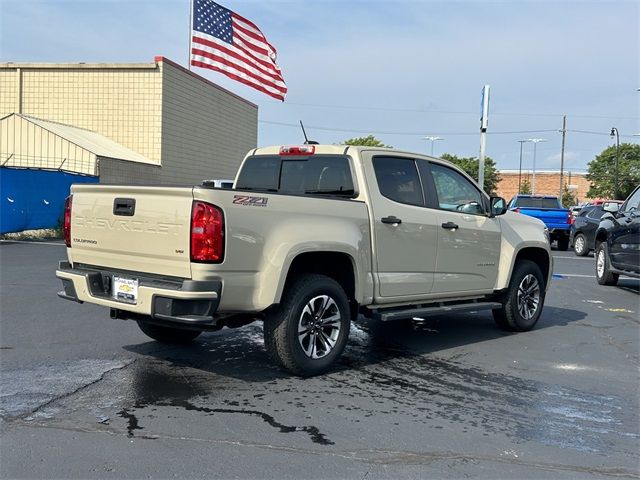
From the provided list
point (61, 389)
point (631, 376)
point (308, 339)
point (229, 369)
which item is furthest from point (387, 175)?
point (61, 389)

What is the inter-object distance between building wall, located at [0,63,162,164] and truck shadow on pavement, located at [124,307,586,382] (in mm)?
23257

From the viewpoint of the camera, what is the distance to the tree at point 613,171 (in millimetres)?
71500

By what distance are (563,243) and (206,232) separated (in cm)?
1851

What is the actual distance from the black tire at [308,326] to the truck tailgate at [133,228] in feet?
3.00

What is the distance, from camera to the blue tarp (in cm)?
1797

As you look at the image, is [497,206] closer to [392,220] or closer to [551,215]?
[392,220]

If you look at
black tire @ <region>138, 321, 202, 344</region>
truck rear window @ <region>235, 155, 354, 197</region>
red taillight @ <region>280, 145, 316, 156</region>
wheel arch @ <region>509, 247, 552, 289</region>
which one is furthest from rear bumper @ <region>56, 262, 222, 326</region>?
wheel arch @ <region>509, 247, 552, 289</region>

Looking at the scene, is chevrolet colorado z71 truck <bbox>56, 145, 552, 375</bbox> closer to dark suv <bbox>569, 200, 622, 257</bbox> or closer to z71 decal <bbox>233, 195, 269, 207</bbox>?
z71 decal <bbox>233, 195, 269, 207</bbox>

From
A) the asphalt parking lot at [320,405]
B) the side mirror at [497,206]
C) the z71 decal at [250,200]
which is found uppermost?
the side mirror at [497,206]

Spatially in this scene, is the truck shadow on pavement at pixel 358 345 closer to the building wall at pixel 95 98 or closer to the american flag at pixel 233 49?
the american flag at pixel 233 49

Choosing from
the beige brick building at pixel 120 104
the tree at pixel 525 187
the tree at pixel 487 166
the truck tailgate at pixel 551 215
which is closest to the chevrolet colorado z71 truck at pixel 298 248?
the truck tailgate at pixel 551 215

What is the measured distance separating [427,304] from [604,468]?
2.89 metres

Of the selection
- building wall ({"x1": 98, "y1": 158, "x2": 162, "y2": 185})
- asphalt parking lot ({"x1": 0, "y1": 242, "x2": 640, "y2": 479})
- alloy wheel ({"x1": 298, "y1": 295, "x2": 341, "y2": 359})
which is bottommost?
asphalt parking lot ({"x1": 0, "y1": 242, "x2": 640, "y2": 479})

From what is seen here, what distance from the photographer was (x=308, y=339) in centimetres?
534
